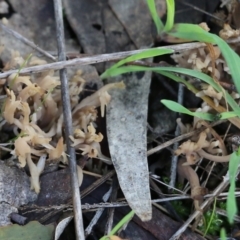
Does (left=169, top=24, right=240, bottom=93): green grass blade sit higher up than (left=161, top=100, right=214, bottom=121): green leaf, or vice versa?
(left=169, top=24, right=240, bottom=93): green grass blade

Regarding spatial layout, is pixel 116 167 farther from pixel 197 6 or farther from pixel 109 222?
pixel 197 6

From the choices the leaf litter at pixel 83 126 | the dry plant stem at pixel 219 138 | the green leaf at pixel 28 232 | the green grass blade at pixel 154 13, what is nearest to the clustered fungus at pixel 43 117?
the leaf litter at pixel 83 126

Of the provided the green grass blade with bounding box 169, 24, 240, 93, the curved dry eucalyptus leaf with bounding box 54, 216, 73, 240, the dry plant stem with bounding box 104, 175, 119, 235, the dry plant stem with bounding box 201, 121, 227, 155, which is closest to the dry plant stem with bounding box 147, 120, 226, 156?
the dry plant stem with bounding box 201, 121, 227, 155

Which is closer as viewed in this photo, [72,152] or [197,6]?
[72,152]

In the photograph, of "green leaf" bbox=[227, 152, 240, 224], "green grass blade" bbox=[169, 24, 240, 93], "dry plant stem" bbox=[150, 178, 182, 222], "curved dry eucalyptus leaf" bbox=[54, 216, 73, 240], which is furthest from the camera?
"dry plant stem" bbox=[150, 178, 182, 222]

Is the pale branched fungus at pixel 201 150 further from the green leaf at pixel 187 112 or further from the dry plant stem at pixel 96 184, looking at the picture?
the dry plant stem at pixel 96 184

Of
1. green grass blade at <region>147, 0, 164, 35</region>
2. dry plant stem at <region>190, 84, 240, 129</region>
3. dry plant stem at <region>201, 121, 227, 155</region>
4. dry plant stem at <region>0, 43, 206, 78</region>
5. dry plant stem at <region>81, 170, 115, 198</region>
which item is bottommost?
dry plant stem at <region>81, 170, 115, 198</region>

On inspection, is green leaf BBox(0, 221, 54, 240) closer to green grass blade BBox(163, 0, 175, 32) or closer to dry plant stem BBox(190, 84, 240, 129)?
dry plant stem BBox(190, 84, 240, 129)

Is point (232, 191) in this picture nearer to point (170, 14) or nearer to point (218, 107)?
point (218, 107)

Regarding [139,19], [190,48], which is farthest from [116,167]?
[139,19]
